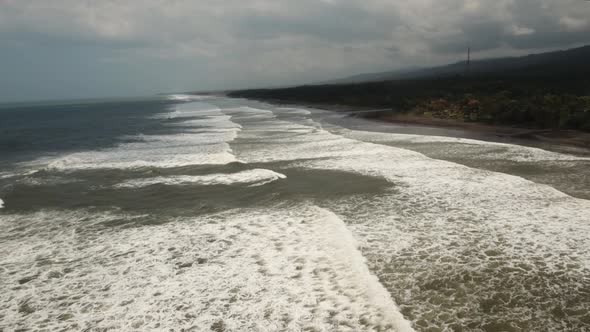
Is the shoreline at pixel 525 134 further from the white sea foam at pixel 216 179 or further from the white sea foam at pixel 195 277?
the white sea foam at pixel 195 277

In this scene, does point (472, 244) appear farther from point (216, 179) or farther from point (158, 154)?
point (158, 154)

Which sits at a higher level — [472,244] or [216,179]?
[216,179]

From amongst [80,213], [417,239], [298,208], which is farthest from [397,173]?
[80,213]

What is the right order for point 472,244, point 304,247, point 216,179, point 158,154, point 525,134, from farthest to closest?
point 525,134, point 158,154, point 216,179, point 304,247, point 472,244

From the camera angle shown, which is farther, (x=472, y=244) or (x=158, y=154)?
(x=158, y=154)

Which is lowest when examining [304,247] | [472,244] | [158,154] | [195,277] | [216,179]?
[195,277]

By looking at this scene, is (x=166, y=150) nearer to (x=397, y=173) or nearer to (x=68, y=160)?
(x=68, y=160)

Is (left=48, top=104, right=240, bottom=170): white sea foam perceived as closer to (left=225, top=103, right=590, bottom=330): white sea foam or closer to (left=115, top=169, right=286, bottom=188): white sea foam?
(left=115, top=169, right=286, bottom=188): white sea foam

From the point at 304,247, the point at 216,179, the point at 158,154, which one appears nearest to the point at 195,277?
the point at 304,247
